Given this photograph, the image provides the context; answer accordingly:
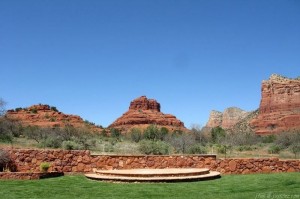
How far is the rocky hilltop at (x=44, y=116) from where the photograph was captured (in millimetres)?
84375

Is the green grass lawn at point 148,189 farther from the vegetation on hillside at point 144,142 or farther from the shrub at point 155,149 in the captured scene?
the vegetation on hillside at point 144,142

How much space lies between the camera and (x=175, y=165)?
57.2 ft

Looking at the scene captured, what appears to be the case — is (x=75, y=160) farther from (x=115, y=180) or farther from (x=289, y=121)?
(x=289, y=121)

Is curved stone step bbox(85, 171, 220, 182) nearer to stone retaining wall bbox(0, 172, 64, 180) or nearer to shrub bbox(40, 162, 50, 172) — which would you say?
stone retaining wall bbox(0, 172, 64, 180)

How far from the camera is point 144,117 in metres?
118

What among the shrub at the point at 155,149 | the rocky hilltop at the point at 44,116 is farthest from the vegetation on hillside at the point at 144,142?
the rocky hilltop at the point at 44,116

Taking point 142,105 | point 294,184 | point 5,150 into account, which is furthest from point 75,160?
point 142,105

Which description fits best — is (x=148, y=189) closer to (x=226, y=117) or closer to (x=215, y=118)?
(x=226, y=117)

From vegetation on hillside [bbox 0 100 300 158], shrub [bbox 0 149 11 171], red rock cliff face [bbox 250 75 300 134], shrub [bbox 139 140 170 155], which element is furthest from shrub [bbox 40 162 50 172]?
red rock cliff face [bbox 250 75 300 134]

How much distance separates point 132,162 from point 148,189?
5347 millimetres

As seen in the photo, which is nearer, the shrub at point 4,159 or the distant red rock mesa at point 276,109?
the shrub at point 4,159

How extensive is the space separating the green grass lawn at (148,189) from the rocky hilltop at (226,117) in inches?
5565

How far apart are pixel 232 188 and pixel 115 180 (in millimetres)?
4141

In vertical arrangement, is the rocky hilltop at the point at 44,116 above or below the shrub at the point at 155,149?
above
